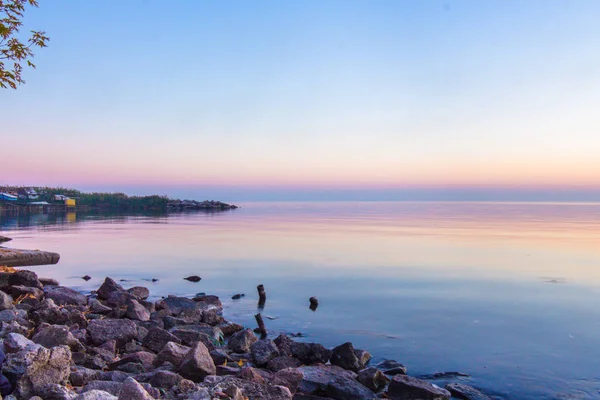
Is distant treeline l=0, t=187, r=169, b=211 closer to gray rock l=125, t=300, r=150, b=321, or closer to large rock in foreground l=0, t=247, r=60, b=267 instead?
large rock in foreground l=0, t=247, r=60, b=267

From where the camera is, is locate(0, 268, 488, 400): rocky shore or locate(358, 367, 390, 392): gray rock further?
locate(358, 367, 390, 392): gray rock

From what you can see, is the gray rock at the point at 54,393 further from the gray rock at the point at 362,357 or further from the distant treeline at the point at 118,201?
the distant treeline at the point at 118,201

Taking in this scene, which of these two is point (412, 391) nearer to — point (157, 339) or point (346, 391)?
point (346, 391)

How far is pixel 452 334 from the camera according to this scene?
41.0 feet

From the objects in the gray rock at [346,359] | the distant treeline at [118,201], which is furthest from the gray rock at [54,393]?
the distant treeline at [118,201]

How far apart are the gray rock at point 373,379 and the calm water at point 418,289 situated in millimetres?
1492

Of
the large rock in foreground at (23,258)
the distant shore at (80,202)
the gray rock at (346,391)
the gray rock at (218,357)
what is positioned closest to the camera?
the gray rock at (346,391)

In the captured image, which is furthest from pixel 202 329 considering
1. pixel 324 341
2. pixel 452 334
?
pixel 452 334

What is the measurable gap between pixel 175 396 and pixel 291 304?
9.91 m

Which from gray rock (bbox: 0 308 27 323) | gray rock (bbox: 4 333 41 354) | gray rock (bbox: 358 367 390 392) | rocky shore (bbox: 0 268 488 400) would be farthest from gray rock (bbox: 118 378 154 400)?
gray rock (bbox: 0 308 27 323)

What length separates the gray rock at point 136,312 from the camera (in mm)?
11305

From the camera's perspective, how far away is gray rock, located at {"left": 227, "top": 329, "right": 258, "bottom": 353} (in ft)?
32.0

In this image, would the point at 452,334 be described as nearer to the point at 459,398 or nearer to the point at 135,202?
the point at 459,398

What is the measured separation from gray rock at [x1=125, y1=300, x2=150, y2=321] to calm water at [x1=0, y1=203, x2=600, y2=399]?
2.76 meters
